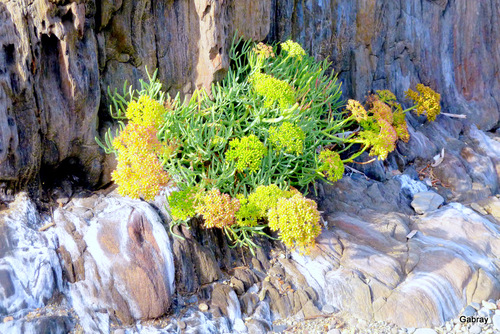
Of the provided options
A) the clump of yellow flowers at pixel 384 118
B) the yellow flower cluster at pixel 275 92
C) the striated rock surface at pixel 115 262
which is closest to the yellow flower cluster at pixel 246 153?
the yellow flower cluster at pixel 275 92

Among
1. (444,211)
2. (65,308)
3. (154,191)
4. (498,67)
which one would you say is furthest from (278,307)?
(498,67)

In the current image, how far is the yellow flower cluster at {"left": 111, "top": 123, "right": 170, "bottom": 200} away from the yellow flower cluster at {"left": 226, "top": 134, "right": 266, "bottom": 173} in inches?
27.4

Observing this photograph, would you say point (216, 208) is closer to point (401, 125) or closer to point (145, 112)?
point (145, 112)

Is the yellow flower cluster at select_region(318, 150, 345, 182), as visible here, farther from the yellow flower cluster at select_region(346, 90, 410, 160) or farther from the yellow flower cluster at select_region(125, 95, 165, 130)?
the yellow flower cluster at select_region(125, 95, 165, 130)

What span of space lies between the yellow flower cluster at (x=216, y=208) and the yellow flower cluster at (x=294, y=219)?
1.14ft

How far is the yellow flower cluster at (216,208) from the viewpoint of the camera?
12.5 ft

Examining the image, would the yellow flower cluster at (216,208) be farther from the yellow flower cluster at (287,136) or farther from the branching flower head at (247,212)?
the yellow flower cluster at (287,136)

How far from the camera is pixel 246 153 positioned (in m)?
3.99

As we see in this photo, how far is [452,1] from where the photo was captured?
857 cm

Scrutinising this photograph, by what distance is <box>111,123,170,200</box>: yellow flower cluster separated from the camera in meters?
3.57

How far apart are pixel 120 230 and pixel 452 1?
7847 millimetres

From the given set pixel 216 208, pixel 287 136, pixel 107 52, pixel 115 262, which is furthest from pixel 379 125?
pixel 115 262

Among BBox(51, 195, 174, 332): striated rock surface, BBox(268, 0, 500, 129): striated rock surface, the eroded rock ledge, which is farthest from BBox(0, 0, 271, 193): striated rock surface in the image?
BBox(268, 0, 500, 129): striated rock surface

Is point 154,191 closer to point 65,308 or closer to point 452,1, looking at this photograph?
point 65,308
